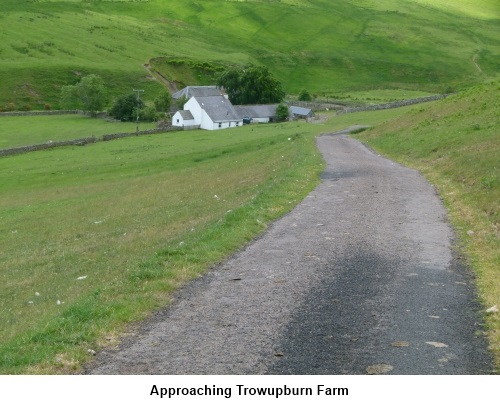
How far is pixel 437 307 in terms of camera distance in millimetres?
12859

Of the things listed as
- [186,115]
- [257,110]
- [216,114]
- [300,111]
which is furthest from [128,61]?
[216,114]

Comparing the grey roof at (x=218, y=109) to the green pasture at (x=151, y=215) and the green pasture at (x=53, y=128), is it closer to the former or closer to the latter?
the green pasture at (x=53, y=128)

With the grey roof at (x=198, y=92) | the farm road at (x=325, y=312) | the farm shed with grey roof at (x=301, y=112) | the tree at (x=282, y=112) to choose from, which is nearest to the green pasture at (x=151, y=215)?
the farm road at (x=325, y=312)

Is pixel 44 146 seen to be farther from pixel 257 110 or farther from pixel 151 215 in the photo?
pixel 151 215

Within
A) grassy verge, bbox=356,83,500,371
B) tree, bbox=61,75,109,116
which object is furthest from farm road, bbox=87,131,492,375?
tree, bbox=61,75,109,116

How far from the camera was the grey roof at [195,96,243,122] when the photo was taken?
109438mm

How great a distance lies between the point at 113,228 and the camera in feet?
103

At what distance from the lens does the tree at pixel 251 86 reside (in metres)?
130

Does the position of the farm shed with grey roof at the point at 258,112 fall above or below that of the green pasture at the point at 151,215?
below

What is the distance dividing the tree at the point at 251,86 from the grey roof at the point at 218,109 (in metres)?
12.5

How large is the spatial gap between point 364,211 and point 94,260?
902 cm

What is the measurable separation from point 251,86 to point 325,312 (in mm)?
120318

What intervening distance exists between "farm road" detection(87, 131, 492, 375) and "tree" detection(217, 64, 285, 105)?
111 metres

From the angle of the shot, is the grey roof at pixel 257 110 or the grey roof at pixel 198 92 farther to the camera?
the grey roof at pixel 198 92
